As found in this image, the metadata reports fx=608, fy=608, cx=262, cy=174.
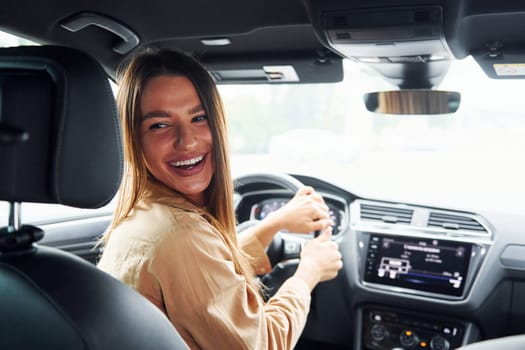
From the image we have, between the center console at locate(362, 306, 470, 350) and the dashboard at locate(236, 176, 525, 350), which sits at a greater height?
the dashboard at locate(236, 176, 525, 350)

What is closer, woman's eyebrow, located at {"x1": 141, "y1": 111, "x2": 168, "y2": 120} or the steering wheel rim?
woman's eyebrow, located at {"x1": 141, "y1": 111, "x2": 168, "y2": 120}

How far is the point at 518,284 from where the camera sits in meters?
2.97

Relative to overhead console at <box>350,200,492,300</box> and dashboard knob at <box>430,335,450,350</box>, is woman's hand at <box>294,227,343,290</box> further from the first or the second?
dashboard knob at <box>430,335,450,350</box>

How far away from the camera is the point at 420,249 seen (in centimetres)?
314

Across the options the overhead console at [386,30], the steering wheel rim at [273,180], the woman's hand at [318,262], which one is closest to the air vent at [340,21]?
the overhead console at [386,30]

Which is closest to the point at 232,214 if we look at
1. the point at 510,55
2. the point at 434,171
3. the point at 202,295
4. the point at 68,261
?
the point at 202,295

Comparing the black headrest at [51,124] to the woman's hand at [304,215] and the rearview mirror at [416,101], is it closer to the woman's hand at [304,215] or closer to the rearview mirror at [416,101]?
the woman's hand at [304,215]

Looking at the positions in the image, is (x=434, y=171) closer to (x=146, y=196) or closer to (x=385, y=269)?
(x=385, y=269)

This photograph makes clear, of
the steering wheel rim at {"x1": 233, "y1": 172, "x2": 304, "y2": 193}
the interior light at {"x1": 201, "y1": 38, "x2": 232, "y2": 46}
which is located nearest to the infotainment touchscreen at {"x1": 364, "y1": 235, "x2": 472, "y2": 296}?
the steering wheel rim at {"x1": 233, "y1": 172, "x2": 304, "y2": 193}

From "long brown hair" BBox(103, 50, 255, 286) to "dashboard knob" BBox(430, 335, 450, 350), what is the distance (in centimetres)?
162

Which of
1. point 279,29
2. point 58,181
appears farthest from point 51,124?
point 279,29

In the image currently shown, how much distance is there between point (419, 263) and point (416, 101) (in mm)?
899

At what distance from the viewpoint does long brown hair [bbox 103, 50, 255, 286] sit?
1865 millimetres

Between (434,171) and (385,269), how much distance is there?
50.9 inches
